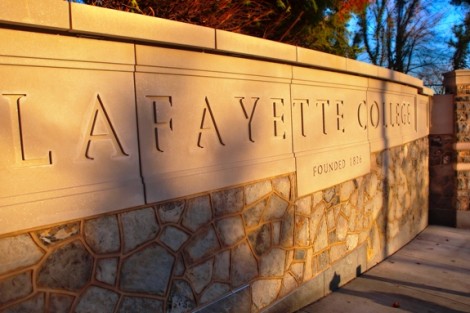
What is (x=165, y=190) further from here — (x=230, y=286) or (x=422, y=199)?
(x=422, y=199)

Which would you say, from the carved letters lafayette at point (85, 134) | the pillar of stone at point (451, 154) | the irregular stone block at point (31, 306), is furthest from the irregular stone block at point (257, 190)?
the pillar of stone at point (451, 154)

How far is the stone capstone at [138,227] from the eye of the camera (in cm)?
216

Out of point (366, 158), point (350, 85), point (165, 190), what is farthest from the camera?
point (366, 158)

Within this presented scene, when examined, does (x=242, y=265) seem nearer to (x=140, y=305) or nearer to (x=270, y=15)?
(x=140, y=305)

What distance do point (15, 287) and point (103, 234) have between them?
1.51 feet

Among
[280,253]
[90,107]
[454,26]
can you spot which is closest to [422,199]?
[280,253]

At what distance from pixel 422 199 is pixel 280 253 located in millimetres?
4433

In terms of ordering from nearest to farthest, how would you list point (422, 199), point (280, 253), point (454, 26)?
point (280, 253) < point (422, 199) < point (454, 26)

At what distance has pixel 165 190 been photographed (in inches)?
92.7

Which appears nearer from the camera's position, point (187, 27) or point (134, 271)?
point (134, 271)

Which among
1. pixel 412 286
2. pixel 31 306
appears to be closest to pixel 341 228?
pixel 412 286

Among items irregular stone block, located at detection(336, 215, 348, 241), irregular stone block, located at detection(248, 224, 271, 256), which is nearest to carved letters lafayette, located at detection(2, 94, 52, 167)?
irregular stone block, located at detection(248, 224, 271, 256)

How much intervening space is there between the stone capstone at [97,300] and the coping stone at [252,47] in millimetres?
1624

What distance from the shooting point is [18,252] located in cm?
179
